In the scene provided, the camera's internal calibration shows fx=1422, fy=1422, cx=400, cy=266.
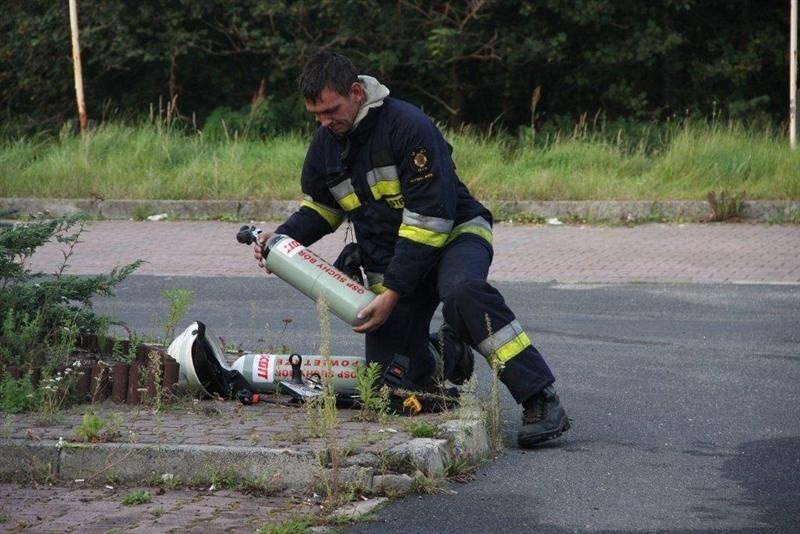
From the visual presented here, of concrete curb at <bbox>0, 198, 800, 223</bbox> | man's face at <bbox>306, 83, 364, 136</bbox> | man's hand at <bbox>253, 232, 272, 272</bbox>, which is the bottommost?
concrete curb at <bbox>0, 198, 800, 223</bbox>

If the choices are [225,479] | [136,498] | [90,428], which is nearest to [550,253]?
[90,428]

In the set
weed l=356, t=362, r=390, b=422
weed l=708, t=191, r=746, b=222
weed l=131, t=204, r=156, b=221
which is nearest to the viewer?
weed l=356, t=362, r=390, b=422

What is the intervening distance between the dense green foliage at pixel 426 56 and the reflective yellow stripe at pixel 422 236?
16151 mm

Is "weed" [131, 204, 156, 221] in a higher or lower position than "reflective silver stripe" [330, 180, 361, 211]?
lower

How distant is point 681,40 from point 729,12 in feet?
7.25

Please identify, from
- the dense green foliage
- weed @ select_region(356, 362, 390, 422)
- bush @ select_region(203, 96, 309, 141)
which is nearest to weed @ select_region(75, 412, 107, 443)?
weed @ select_region(356, 362, 390, 422)

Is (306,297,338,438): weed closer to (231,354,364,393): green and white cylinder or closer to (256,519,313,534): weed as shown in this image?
(256,519,313,534): weed

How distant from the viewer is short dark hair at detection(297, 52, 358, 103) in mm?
5926

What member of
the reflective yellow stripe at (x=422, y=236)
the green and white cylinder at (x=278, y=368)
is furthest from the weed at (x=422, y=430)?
the green and white cylinder at (x=278, y=368)

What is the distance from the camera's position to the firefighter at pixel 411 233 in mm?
5949

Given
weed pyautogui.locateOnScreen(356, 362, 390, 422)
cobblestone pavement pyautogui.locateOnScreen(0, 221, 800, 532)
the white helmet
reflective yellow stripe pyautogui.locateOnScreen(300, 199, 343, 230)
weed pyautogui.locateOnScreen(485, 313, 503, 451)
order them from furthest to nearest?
cobblestone pavement pyautogui.locateOnScreen(0, 221, 800, 532) < reflective yellow stripe pyautogui.locateOnScreen(300, 199, 343, 230) < the white helmet < weed pyautogui.locateOnScreen(485, 313, 503, 451) < weed pyautogui.locateOnScreen(356, 362, 390, 422)

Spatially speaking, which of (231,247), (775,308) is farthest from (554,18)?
(775,308)

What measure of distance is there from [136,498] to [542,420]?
5.92 feet

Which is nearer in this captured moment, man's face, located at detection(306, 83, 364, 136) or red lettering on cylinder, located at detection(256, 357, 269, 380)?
man's face, located at detection(306, 83, 364, 136)
